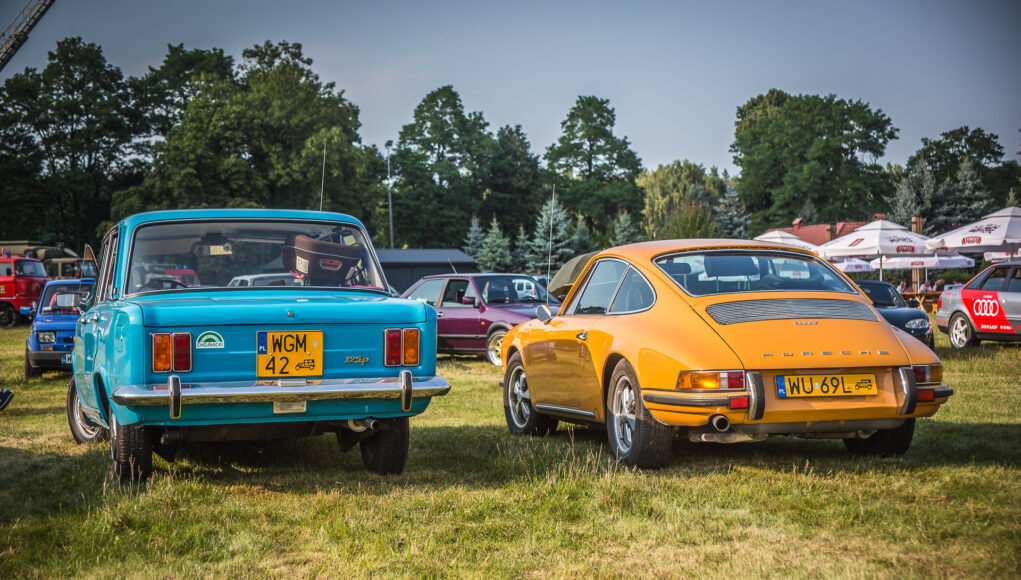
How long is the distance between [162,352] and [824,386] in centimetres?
380

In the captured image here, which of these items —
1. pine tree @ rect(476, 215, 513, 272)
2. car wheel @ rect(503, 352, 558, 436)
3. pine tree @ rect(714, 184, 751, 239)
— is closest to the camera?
car wheel @ rect(503, 352, 558, 436)

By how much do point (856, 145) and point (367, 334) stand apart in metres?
76.1

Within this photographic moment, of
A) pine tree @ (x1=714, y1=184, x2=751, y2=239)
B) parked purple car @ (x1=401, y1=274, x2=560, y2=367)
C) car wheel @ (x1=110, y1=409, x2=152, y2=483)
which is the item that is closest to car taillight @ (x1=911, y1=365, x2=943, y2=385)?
car wheel @ (x1=110, y1=409, x2=152, y2=483)

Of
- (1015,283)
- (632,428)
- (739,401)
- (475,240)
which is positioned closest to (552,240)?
(475,240)

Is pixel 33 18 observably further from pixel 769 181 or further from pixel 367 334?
pixel 769 181

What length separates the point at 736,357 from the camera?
18.5 feet

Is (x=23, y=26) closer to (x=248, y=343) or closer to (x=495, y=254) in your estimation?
(x=495, y=254)

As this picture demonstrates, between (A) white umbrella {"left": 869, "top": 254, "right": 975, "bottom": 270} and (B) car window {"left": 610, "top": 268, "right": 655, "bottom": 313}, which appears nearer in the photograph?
(B) car window {"left": 610, "top": 268, "right": 655, "bottom": 313}

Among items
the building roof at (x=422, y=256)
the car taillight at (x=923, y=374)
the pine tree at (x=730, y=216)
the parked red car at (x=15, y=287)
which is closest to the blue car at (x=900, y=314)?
the car taillight at (x=923, y=374)

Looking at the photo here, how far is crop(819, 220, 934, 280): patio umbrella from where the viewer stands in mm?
23172

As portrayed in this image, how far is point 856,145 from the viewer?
248 ft

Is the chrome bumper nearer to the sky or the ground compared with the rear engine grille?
nearer to the ground

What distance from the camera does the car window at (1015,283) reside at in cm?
1576

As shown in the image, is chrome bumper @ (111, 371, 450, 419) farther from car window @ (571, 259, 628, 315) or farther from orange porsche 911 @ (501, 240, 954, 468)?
car window @ (571, 259, 628, 315)
